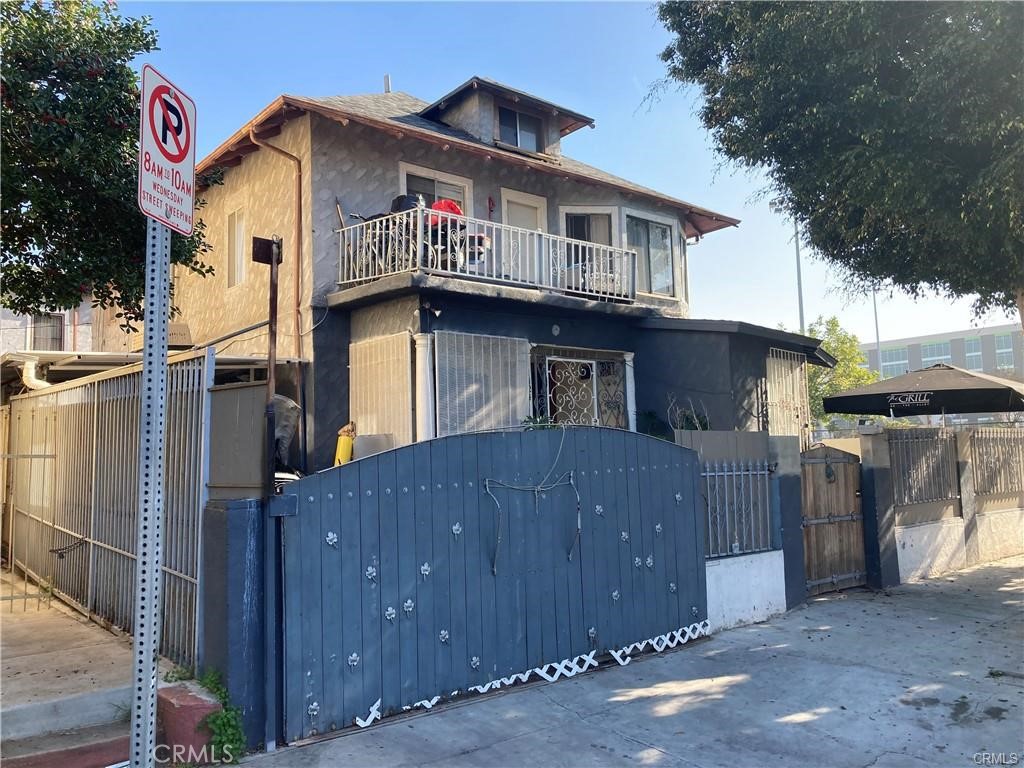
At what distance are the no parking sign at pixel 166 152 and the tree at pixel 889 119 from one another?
25.3 feet

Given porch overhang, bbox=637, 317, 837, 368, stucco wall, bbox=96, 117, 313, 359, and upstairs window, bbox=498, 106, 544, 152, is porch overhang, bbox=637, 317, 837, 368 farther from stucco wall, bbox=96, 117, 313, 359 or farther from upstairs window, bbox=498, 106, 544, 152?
stucco wall, bbox=96, 117, 313, 359

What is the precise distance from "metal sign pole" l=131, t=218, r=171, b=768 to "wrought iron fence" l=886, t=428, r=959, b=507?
9903 mm

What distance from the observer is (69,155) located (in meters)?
5.74

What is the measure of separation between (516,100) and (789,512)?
9.29m

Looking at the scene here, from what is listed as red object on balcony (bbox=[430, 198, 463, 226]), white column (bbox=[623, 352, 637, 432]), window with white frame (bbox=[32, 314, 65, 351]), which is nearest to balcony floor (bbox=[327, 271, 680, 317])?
red object on balcony (bbox=[430, 198, 463, 226])

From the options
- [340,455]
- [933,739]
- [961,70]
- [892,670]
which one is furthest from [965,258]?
[340,455]

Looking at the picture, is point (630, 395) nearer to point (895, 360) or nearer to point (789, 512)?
point (789, 512)

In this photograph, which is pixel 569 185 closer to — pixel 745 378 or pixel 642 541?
pixel 745 378

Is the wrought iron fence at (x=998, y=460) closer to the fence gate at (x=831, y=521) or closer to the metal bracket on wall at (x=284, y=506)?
the fence gate at (x=831, y=521)

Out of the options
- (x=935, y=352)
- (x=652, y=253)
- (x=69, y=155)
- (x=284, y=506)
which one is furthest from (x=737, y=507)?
(x=935, y=352)

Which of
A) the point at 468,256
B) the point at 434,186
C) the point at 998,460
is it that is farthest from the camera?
the point at 998,460

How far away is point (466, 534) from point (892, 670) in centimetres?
391

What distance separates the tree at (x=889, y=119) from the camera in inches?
311
